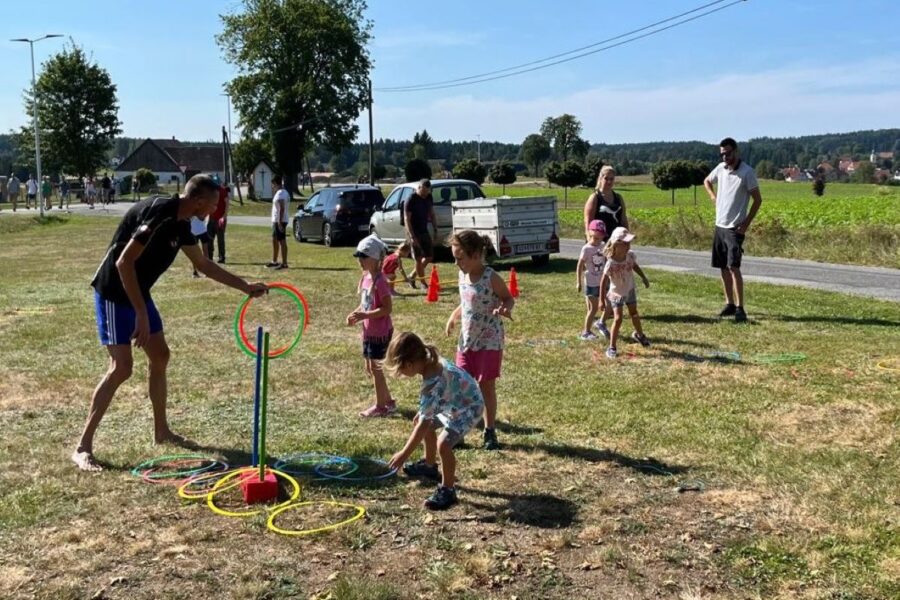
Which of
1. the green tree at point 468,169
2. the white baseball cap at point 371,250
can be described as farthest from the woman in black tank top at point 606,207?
the green tree at point 468,169

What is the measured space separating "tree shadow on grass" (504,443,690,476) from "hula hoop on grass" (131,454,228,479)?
2018mm

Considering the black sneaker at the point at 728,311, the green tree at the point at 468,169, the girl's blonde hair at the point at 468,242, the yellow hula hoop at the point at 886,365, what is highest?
the green tree at the point at 468,169

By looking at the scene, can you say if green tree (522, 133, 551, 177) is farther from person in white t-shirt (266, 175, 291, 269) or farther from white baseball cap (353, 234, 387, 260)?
white baseball cap (353, 234, 387, 260)

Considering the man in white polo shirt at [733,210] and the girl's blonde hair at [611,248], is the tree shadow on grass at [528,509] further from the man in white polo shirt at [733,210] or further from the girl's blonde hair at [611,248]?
the man in white polo shirt at [733,210]

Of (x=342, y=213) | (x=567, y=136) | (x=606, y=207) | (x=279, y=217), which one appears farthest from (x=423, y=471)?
(x=567, y=136)

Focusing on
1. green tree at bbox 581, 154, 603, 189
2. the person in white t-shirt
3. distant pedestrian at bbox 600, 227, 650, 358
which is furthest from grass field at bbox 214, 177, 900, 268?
green tree at bbox 581, 154, 603, 189

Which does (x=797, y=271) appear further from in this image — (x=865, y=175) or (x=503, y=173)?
(x=865, y=175)

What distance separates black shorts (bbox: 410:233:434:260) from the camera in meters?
14.8

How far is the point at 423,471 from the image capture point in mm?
5418

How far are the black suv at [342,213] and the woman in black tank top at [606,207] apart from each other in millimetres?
14444

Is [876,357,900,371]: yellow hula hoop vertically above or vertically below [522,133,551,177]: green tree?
below

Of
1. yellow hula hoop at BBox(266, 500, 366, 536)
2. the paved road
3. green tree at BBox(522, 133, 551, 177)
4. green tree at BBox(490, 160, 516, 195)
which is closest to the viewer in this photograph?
yellow hula hoop at BBox(266, 500, 366, 536)

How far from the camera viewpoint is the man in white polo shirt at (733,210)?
10555 mm

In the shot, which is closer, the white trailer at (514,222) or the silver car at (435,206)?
the white trailer at (514,222)
